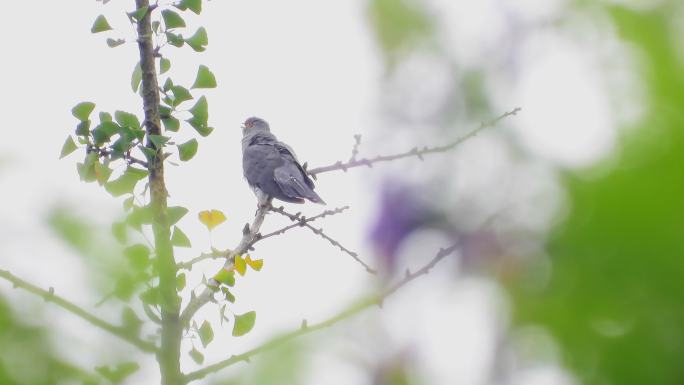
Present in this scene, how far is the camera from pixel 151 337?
47.0 inches

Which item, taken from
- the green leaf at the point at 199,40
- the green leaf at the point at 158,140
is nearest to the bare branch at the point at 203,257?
the green leaf at the point at 158,140

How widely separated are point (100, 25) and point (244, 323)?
1.04 meters

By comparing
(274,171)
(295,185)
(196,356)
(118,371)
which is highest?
(274,171)

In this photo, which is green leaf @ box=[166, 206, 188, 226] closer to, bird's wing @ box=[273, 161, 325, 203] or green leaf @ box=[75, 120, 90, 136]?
green leaf @ box=[75, 120, 90, 136]

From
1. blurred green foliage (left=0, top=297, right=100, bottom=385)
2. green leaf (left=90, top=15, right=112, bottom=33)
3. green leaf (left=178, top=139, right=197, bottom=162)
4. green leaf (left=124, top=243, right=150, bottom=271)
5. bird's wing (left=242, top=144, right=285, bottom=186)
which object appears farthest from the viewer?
bird's wing (left=242, top=144, right=285, bottom=186)

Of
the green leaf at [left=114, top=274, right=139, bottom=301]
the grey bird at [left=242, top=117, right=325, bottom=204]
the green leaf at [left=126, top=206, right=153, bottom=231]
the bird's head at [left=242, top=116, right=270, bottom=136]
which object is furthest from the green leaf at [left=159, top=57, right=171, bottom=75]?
the bird's head at [left=242, top=116, right=270, bottom=136]

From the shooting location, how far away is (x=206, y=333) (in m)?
1.83

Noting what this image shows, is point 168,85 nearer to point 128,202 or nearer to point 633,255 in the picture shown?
point 128,202

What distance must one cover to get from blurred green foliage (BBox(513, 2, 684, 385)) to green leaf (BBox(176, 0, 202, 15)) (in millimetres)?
1565

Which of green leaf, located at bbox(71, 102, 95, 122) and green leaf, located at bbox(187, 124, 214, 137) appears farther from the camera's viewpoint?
green leaf, located at bbox(187, 124, 214, 137)

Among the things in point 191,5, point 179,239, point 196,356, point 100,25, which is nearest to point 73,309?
point 179,239

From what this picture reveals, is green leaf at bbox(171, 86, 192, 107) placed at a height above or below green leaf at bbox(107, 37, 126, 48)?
below

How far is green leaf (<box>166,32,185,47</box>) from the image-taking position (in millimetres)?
2252

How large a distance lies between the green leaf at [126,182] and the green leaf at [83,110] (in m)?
0.17
